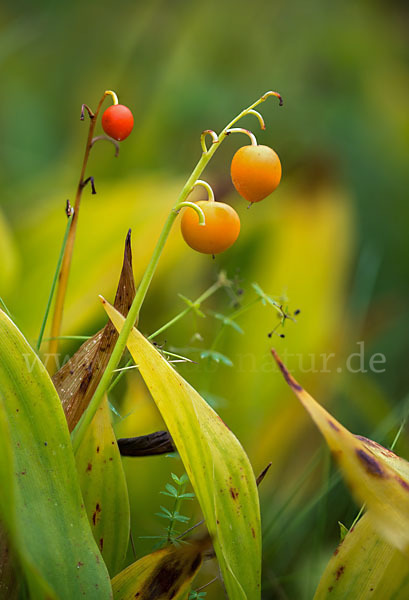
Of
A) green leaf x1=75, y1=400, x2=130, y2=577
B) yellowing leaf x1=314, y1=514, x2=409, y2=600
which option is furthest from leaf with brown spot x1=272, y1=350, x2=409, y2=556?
green leaf x1=75, y1=400, x2=130, y2=577

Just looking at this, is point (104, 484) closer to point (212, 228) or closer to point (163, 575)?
point (163, 575)

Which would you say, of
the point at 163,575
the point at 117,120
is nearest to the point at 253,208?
the point at 117,120

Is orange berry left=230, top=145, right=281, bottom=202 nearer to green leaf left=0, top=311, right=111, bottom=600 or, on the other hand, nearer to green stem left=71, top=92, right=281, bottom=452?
green stem left=71, top=92, right=281, bottom=452

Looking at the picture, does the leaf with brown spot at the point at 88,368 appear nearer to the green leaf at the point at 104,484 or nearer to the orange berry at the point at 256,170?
the green leaf at the point at 104,484

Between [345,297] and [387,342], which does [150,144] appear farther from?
[387,342]

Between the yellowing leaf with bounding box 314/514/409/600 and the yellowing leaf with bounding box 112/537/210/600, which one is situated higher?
the yellowing leaf with bounding box 314/514/409/600

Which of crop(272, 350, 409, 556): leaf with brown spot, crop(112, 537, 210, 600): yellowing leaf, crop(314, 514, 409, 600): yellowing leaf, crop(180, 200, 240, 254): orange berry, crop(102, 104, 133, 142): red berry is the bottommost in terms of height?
crop(112, 537, 210, 600): yellowing leaf

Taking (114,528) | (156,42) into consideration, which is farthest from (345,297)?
(156,42)
